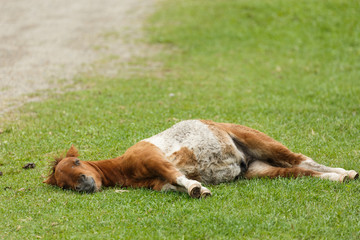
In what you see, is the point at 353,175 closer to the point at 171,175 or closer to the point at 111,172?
the point at 171,175

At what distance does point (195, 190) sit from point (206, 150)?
0.89 meters

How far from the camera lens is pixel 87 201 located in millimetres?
6207

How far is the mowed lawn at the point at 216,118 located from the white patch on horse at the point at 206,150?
395 mm

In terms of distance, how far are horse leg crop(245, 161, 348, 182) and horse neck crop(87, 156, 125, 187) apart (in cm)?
197

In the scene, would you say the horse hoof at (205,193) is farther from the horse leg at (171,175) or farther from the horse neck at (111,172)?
the horse neck at (111,172)

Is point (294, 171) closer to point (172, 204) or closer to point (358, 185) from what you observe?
point (358, 185)

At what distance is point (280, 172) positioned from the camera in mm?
6941

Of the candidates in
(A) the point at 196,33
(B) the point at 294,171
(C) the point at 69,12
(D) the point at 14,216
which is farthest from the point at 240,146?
(C) the point at 69,12

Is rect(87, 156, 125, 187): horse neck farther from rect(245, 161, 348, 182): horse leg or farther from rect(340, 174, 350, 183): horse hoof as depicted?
rect(340, 174, 350, 183): horse hoof

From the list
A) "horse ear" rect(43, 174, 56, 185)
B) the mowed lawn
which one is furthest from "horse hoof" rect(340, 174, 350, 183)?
"horse ear" rect(43, 174, 56, 185)

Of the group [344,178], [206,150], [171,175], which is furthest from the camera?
[206,150]

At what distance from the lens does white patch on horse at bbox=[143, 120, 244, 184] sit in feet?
22.2

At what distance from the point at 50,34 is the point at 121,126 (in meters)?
11.0

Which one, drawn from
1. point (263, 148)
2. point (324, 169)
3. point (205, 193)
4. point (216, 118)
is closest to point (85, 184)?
point (205, 193)
